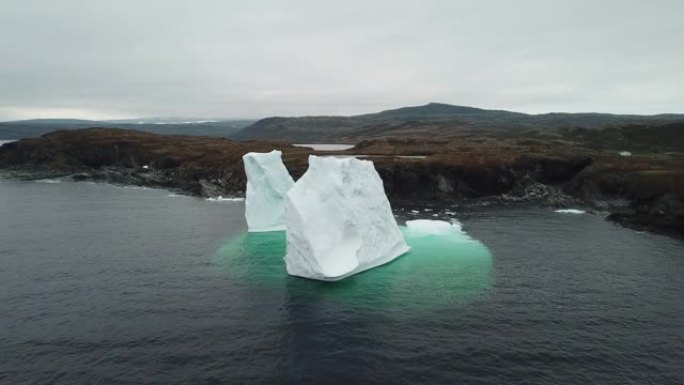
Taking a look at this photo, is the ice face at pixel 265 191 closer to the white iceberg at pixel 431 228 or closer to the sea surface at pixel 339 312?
the sea surface at pixel 339 312

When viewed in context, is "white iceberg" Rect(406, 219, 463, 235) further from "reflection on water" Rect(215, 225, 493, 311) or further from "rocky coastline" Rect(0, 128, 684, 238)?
"rocky coastline" Rect(0, 128, 684, 238)

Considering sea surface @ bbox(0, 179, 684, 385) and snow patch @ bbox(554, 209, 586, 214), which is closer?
sea surface @ bbox(0, 179, 684, 385)

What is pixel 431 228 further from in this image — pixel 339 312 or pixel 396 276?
pixel 339 312

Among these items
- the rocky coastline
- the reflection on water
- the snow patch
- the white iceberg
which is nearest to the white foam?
the rocky coastline

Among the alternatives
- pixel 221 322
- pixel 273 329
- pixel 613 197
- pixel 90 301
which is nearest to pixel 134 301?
pixel 90 301

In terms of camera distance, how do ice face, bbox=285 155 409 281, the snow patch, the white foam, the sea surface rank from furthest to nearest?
the white foam
the snow patch
ice face, bbox=285 155 409 281
the sea surface

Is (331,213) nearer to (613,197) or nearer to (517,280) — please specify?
(517,280)

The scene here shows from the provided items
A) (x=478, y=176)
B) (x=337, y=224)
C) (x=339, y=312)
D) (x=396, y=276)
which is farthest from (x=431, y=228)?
(x=478, y=176)
